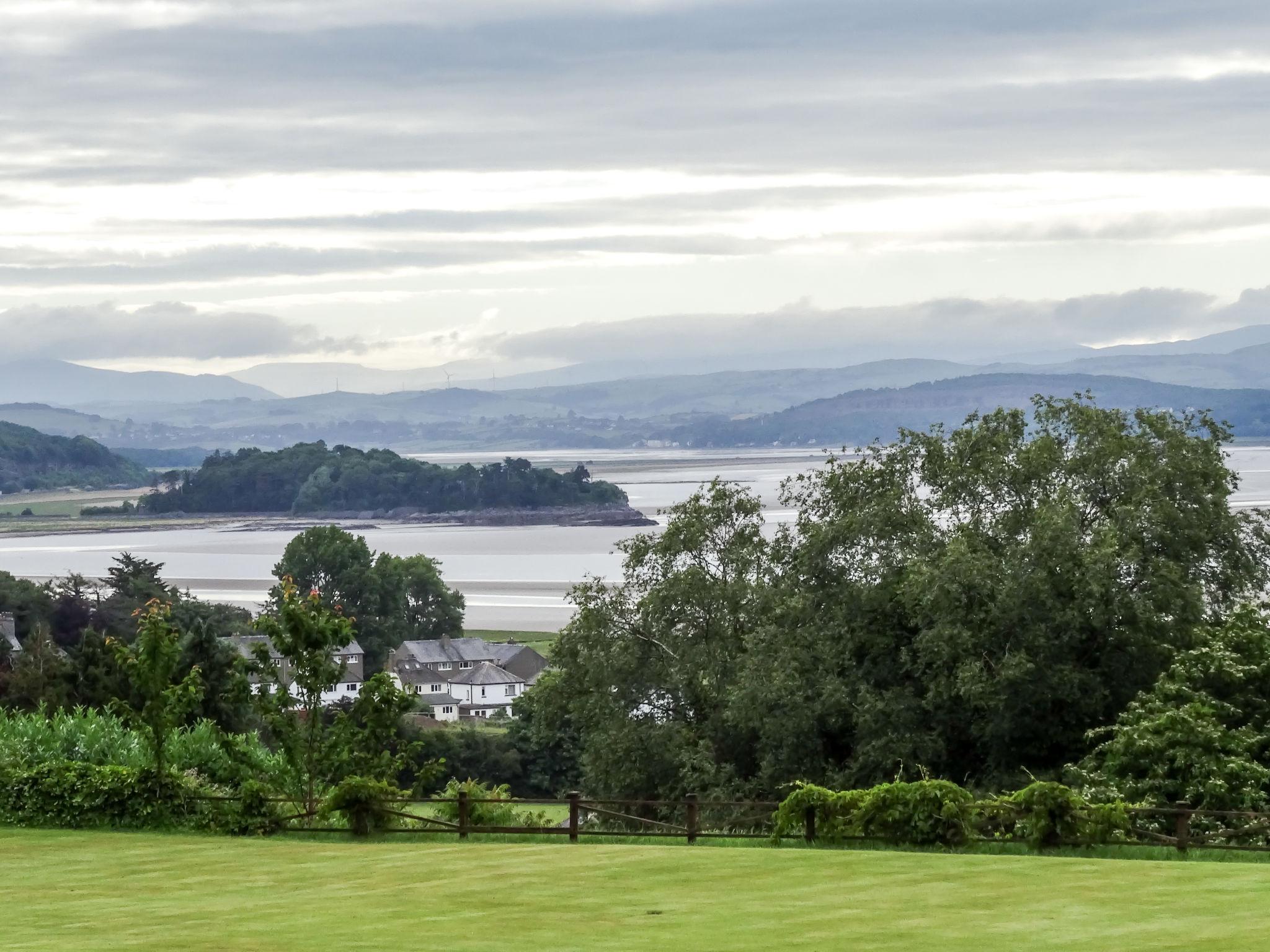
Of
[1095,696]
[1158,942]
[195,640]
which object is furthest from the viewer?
[195,640]

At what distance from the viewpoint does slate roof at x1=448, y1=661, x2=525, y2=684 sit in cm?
6391

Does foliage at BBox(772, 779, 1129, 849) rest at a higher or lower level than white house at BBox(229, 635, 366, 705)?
higher

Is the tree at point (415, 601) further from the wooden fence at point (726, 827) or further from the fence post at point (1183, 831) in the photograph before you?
the fence post at point (1183, 831)

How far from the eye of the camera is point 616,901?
45.3ft

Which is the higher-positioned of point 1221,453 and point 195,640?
point 1221,453

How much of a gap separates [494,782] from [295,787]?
27.0 meters

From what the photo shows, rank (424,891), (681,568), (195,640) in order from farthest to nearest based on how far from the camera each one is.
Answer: (195,640)
(681,568)
(424,891)

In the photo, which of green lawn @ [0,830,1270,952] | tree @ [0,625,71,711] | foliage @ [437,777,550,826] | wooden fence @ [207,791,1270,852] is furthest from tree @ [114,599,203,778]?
tree @ [0,625,71,711]

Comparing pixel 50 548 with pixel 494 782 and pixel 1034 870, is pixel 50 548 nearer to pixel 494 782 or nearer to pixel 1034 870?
pixel 494 782

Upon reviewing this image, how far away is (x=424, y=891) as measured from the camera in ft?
47.9

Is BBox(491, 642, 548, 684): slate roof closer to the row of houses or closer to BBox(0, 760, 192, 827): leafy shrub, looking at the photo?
the row of houses

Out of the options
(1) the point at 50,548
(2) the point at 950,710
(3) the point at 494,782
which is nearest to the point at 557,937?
(2) the point at 950,710

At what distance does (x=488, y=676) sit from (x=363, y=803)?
45.4 meters

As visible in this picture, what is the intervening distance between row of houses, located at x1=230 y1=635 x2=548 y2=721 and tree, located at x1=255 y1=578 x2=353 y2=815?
40.7m
